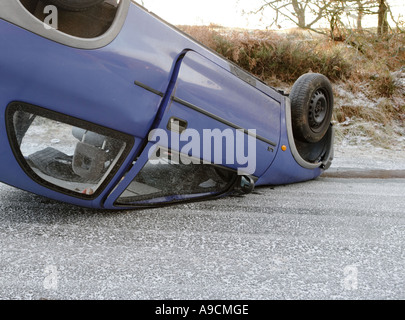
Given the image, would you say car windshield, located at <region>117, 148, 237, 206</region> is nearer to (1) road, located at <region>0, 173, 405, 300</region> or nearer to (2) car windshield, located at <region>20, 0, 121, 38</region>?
(1) road, located at <region>0, 173, 405, 300</region>

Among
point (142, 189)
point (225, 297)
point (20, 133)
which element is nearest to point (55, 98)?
point (20, 133)

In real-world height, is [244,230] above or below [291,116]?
below

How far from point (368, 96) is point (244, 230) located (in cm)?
644

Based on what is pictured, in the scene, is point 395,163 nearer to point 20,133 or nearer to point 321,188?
point 321,188

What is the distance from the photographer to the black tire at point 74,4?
1.89 meters

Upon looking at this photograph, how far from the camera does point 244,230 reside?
2.25m

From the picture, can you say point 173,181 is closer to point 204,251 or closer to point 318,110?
point 204,251

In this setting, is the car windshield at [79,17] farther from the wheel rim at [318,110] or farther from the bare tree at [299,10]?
A: the bare tree at [299,10]

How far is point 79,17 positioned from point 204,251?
Answer: 55.2 inches

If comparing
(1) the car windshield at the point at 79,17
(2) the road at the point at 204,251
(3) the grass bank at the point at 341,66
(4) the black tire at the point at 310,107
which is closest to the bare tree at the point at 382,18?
(3) the grass bank at the point at 341,66

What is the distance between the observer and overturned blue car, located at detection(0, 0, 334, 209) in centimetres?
181

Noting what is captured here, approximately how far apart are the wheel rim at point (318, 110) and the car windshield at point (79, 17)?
198 centimetres

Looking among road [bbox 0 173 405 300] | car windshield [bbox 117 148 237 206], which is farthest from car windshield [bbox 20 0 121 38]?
road [bbox 0 173 405 300]

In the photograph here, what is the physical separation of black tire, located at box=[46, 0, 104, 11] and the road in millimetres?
1182
